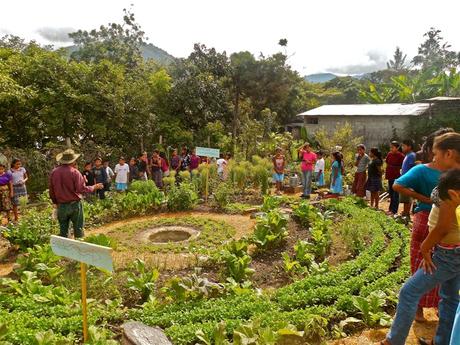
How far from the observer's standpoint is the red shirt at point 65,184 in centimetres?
646

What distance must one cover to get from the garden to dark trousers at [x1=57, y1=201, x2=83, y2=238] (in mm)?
499

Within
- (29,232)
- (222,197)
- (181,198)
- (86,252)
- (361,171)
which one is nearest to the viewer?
(86,252)

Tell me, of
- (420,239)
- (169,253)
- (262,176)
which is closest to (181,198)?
(262,176)

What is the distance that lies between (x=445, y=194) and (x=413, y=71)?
5709 centimetres

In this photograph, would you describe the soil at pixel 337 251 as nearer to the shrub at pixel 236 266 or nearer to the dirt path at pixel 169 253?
the shrub at pixel 236 266

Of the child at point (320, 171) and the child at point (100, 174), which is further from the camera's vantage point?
the child at point (320, 171)

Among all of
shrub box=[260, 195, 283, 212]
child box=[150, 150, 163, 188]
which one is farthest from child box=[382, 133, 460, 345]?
child box=[150, 150, 163, 188]

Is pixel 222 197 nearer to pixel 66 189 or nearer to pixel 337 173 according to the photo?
pixel 337 173

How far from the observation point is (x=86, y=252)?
139 inches

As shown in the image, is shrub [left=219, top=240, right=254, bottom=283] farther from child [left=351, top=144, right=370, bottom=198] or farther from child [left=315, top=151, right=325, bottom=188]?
child [left=315, top=151, right=325, bottom=188]

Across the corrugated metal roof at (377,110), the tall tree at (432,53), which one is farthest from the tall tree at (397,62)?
the corrugated metal roof at (377,110)

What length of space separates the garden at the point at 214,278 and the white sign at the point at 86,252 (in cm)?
75

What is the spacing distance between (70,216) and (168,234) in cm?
245

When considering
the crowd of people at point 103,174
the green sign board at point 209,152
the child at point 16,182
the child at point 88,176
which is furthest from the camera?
the green sign board at point 209,152
